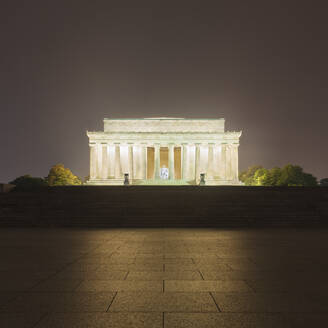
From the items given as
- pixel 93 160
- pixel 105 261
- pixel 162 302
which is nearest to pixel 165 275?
pixel 162 302

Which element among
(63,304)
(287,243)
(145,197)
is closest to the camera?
(63,304)

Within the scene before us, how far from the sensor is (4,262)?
1061 centimetres

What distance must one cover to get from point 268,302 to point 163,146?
72.4 metres

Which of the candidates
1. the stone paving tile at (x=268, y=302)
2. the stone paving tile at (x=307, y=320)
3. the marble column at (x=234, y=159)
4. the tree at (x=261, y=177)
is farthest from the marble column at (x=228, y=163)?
the stone paving tile at (x=307, y=320)

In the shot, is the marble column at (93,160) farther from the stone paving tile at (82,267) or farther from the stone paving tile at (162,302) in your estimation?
the stone paving tile at (162,302)

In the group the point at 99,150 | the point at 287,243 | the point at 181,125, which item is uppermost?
the point at 181,125

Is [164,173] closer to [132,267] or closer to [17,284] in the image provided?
[132,267]

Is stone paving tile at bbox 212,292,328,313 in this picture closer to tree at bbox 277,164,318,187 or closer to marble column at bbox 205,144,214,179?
tree at bbox 277,164,318,187

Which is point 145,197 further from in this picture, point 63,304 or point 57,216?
point 63,304

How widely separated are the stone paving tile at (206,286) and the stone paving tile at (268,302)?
1.23ft

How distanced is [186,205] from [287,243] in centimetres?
1368

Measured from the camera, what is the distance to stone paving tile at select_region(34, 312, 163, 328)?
5.48m

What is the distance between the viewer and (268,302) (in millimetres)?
6645

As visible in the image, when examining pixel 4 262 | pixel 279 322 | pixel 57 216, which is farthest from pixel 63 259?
pixel 57 216
